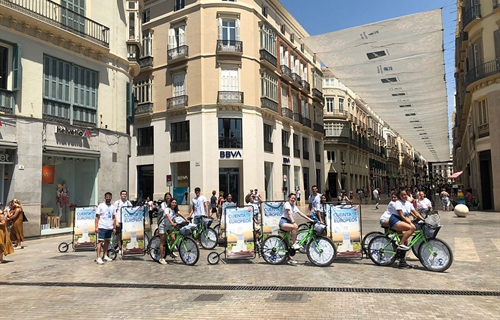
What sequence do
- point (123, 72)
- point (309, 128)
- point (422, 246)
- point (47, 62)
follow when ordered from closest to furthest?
point (422, 246), point (47, 62), point (123, 72), point (309, 128)

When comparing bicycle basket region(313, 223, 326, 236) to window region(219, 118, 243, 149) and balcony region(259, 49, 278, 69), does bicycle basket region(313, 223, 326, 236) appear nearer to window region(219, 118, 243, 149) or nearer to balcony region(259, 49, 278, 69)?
window region(219, 118, 243, 149)

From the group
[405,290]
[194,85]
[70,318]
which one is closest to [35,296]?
[70,318]

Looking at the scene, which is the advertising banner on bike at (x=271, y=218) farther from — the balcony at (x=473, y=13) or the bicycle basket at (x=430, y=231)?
the balcony at (x=473, y=13)

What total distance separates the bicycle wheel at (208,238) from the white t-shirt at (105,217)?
3048 millimetres

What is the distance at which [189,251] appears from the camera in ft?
32.9

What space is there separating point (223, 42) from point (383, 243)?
2455 cm

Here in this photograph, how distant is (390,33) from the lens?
869 inches

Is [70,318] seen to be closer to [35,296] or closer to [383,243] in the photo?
[35,296]

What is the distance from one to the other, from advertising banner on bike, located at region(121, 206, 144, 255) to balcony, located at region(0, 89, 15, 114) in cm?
693

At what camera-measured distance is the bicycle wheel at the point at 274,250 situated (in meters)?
9.86

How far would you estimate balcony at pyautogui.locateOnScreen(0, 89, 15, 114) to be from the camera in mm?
14469

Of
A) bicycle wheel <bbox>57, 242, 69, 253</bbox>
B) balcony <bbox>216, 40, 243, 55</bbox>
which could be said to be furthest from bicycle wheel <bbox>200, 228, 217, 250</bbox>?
balcony <bbox>216, 40, 243, 55</bbox>

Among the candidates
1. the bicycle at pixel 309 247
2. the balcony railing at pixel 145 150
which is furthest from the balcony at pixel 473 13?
the balcony railing at pixel 145 150

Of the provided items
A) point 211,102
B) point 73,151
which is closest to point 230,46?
point 211,102
